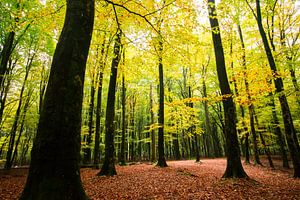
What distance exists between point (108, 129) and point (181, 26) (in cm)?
678

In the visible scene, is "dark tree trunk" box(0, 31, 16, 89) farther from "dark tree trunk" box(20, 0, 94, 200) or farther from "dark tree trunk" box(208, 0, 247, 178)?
"dark tree trunk" box(208, 0, 247, 178)

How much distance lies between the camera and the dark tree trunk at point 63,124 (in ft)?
8.82

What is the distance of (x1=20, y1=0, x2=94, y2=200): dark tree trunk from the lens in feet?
8.82

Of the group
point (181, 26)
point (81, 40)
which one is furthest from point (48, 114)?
point (181, 26)

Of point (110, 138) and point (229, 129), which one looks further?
point (110, 138)

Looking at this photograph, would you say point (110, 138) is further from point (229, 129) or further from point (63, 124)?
point (63, 124)

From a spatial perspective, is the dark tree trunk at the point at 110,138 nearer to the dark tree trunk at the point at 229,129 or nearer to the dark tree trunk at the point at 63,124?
the dark tree trunk at the point at 229,129

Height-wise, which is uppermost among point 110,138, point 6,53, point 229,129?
point 6,53

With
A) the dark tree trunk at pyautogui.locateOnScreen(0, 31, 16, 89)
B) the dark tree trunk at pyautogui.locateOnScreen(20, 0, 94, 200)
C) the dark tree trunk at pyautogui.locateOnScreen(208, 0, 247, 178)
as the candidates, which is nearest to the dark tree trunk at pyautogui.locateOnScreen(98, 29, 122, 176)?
the dark tree trunk at pyautogui.locateOnScreen(208, 0, 247, 178)

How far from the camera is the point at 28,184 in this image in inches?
107

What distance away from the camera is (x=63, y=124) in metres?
2.84

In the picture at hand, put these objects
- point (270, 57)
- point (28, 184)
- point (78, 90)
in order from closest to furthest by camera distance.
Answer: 1. point (28, 184)
2. point (78, 90)
3. point (270, 57)

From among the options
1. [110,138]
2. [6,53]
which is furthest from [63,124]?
[6,53]

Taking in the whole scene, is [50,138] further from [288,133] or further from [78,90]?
[288,133]
